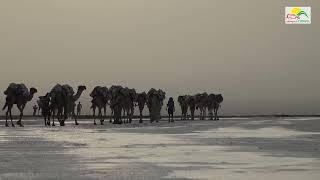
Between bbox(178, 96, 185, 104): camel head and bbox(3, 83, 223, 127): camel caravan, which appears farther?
bbox(178, 96, 185, 104): camel head

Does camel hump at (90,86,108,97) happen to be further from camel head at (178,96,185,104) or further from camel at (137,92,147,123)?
camel head at (178,96,185,104)

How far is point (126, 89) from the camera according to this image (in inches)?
1729

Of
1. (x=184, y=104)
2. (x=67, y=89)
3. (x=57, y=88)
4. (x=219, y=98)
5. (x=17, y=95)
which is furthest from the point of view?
(x=219, y=98)

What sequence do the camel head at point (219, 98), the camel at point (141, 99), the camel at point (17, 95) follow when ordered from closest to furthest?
1. the camel at point (17, 95)
2. the camel at point (141, 99)
3. the camel head at point (219, 98)

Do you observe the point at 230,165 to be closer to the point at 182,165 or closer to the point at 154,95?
the point at 182,165

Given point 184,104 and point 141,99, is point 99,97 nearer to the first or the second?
point 141,99

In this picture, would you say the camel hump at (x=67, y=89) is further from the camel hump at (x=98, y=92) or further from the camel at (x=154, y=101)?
the camel at (x=154, y=101)

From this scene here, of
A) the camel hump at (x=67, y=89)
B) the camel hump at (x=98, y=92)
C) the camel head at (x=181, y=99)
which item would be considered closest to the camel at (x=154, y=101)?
the camel hump at (x=98, y=92)

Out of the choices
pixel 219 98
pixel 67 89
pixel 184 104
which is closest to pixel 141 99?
pixel 67 89

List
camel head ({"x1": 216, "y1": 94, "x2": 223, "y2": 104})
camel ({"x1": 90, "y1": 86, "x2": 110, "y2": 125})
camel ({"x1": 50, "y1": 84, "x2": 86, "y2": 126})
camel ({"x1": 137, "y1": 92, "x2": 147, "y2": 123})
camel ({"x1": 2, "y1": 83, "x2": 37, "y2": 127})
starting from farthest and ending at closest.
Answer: camel head ({"x1": 216, "y1": 94, "x2": 223, "y2": 104}) → camel ({"x1": 137, "y1": 92, "x2": 147, "y2": 123}) → camel ({"x1": 90, "y1": 86, "x2": 110, "y2": 125}) → camel ({"x1": 50, "y1": 84, "x2": 86, "y2": 126}) → camel ({"x1": 2, "y1": 83, "x2": 37, "y2": 127})

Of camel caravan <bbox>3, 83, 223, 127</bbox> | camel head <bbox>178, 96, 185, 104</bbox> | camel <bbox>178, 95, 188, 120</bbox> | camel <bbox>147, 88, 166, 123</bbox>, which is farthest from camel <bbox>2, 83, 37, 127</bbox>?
camel head <bbox>178, 96, 185, 104</bbox>

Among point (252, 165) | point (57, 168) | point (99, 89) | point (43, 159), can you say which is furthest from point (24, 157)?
point (99, 89)

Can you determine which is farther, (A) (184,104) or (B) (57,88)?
(A) (184,104)

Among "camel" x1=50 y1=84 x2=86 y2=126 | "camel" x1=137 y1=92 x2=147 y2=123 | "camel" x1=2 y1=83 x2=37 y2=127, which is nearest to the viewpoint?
"camel" x1=2 y1=83 x2=37 y2=127
